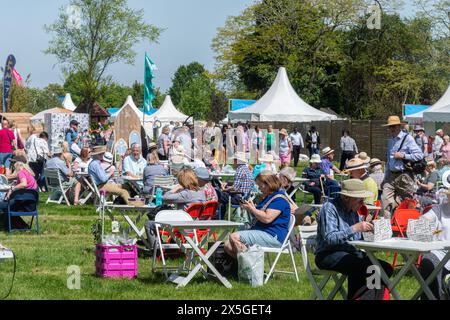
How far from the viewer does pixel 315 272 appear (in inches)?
315

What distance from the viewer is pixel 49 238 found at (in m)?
13.2

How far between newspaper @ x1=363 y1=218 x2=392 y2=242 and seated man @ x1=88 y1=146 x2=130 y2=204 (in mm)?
9077

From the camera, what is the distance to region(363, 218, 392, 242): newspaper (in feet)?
23.9

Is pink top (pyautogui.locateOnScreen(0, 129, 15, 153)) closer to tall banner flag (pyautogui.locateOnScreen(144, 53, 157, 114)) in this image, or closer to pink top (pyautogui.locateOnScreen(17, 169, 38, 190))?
pink top (pyautogui.locateOnScreen(17, 169, 38, 190))

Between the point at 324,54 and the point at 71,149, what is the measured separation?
40909 millimetres

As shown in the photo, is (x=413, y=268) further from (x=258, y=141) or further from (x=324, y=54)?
(x=324, y=54)

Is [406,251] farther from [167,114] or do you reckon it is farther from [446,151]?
[167,114]

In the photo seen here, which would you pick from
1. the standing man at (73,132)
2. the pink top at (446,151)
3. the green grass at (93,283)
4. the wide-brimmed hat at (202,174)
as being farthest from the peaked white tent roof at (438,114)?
the green grass at (93,283)

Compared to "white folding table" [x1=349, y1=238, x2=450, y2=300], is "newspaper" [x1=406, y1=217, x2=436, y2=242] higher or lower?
higher

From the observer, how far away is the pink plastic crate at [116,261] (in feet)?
32.1

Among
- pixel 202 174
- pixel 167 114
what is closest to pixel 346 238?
pixel 202 174

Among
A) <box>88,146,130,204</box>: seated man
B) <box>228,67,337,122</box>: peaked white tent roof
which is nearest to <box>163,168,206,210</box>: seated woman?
<box>88,146,130,204</box>: seated man

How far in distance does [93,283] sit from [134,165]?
8442mm
